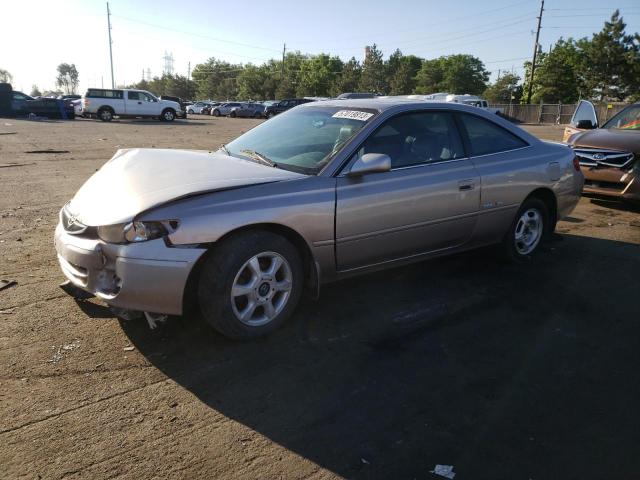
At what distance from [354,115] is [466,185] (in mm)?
1127

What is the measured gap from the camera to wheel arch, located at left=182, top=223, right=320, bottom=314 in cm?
307

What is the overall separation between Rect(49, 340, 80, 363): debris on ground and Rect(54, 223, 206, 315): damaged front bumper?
0.38 metres

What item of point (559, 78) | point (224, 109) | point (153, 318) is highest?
point (559, 78)

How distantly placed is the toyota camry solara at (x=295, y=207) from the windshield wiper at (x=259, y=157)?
1cm

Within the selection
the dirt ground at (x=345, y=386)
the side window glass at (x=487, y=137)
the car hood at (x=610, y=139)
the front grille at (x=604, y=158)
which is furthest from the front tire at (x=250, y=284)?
the car hood at (x=610, y=139)

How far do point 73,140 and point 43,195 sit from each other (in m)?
10.1

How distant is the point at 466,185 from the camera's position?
13.9 ft

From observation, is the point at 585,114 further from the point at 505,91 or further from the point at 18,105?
the point at 505,91

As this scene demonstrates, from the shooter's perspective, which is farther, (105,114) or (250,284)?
(105,114)

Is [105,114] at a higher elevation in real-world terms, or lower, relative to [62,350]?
higher

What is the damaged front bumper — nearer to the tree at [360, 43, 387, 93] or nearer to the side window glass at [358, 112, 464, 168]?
the side window glass at [358, 112, 464, 168]

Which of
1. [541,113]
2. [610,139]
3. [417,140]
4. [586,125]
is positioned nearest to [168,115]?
[586,125]

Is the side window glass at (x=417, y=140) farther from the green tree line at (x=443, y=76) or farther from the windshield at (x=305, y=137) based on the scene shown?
the green tree line at (x=443, y=76)

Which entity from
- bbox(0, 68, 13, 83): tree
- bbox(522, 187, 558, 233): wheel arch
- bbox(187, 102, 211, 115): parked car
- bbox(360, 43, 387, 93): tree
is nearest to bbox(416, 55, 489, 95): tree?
bbox(360, 43, 387, 93): tree
